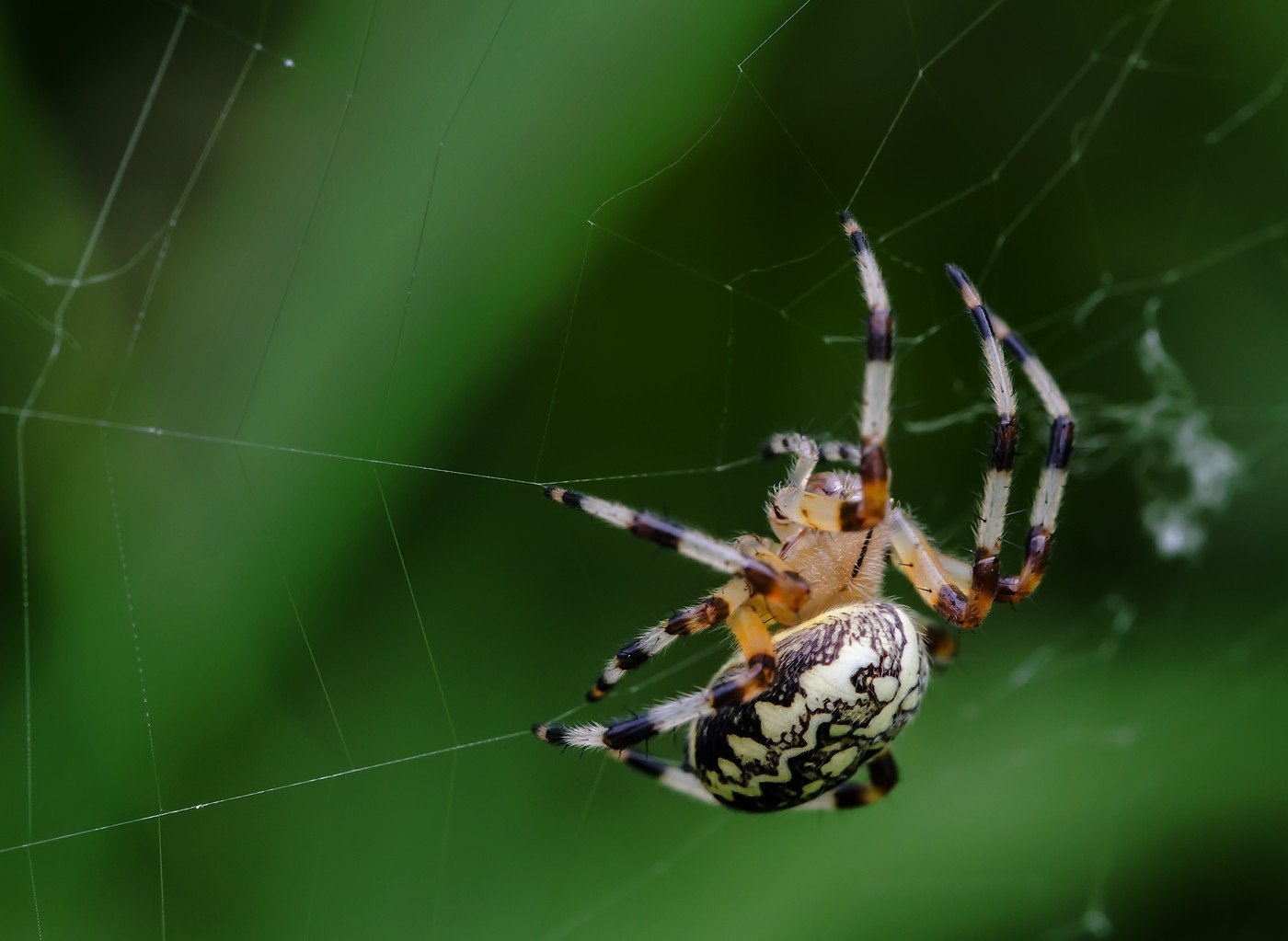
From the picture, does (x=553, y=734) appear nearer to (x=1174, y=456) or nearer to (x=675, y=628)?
(x=675, y=628)

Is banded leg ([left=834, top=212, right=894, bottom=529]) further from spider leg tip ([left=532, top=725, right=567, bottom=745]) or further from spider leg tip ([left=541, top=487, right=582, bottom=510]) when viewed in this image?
spider leg tip ([left=532, top=725, right=567, bottom=745])

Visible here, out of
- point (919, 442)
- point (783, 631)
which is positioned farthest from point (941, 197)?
point (783, 631)

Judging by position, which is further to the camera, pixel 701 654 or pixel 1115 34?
pixel 1115 34

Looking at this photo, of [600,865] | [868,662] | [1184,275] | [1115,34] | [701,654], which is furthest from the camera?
[1184,275]

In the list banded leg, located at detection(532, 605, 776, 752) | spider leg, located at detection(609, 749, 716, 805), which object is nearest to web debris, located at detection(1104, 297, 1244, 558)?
spider leg, located at detection(609, 749, 716, 805)

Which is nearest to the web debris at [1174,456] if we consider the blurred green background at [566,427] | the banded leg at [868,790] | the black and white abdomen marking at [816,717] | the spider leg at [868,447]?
the blurred green background at [566,427]

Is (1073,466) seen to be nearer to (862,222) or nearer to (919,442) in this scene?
(919,442)
